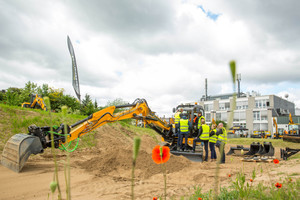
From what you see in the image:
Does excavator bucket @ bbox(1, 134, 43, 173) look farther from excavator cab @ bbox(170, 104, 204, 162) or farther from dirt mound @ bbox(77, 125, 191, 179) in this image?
excavator cab @ bbox(170, 104, 204, 162)

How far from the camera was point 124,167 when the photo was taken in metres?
6.95

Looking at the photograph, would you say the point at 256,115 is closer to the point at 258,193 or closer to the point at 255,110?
the point at 255,110

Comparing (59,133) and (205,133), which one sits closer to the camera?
(59,133)

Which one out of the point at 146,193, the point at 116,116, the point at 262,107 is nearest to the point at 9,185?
the point at 146,193

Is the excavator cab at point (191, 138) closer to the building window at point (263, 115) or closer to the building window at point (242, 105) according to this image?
the building window at point (263, 115)

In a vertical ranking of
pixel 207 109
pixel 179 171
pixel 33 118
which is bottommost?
pixel 179 171

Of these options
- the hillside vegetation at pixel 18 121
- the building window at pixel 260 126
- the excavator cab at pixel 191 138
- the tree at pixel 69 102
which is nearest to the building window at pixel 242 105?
the building window at pixel 260 126

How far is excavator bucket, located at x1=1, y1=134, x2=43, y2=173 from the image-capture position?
557cm

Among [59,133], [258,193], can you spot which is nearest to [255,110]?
[258,193]

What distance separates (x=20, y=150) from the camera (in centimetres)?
551

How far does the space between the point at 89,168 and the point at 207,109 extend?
5246 cm

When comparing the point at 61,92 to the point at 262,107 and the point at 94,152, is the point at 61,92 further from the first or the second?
the point at 262,107

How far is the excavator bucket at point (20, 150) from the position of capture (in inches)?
219

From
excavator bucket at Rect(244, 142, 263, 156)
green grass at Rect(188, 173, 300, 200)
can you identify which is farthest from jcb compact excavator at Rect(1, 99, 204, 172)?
excavator bucket at Rect(244, 142, 263, 156)
